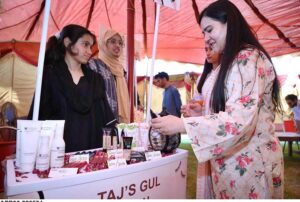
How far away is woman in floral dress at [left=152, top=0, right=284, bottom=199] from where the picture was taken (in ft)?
2.59

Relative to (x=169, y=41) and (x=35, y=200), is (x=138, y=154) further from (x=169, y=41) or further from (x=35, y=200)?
(x=169, y=41)

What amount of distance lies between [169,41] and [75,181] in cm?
565

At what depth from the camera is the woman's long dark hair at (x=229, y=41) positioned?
2.84 ft

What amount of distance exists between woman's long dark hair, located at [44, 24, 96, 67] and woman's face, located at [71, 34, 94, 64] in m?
0.02

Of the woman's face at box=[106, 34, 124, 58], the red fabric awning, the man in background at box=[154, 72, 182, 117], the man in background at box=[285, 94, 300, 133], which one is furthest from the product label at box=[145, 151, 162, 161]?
the man in background at box=[285, 94, 300, 133]

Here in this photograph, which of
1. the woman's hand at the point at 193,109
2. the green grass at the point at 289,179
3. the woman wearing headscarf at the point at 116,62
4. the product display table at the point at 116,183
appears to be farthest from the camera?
the green grass at the point at 289,179

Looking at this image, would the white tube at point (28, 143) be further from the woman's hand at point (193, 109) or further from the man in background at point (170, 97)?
the man in background at point (170, 97)

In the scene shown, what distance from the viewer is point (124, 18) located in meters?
5.15

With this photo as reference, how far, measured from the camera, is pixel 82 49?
1.41 meters

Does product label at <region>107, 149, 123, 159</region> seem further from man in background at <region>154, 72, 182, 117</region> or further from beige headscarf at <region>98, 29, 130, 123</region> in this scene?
man in background at <region>154, 72, 182, 117</region>

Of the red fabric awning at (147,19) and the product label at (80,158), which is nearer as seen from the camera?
the product label at (80,158)

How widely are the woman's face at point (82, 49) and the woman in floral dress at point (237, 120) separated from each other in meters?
0.71

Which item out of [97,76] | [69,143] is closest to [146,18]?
[97,76]

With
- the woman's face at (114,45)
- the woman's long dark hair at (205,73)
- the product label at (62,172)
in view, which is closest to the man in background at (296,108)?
the woman's face at (114,45)
